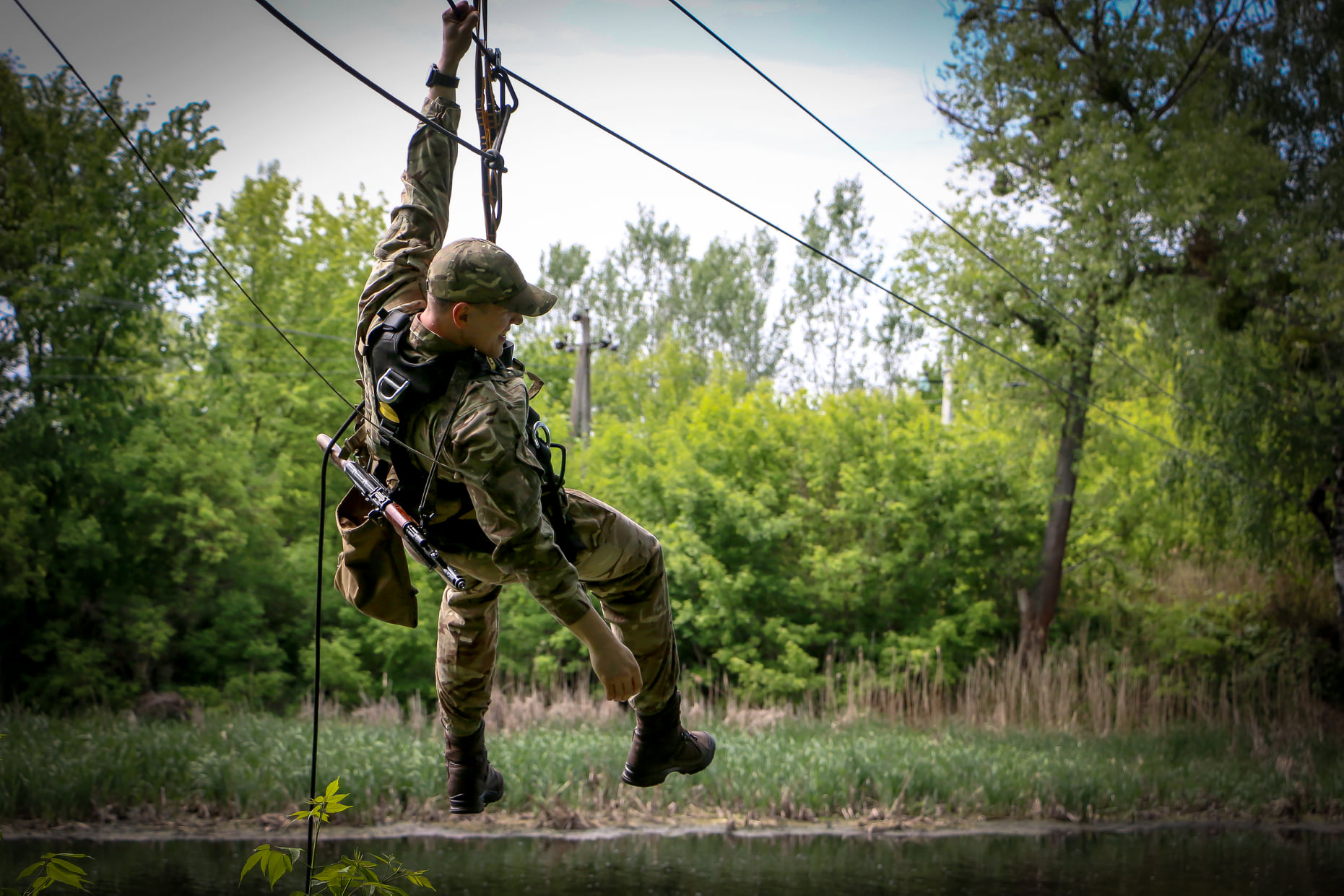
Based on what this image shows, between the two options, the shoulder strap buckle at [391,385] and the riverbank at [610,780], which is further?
the riverbank at [610,780]

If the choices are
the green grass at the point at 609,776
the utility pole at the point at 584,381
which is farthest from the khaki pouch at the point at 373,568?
the utility pole at the point at 584,381

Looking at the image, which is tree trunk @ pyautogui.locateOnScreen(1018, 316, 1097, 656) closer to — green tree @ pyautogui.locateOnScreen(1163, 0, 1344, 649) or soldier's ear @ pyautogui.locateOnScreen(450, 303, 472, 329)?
green tree @ pyautogui.locateOnScreen(1163, 0, 1344, 649)

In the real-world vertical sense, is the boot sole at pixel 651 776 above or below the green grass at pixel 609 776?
above

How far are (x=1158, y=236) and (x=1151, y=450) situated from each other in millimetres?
2849

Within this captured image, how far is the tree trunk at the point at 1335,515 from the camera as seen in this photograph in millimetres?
12047

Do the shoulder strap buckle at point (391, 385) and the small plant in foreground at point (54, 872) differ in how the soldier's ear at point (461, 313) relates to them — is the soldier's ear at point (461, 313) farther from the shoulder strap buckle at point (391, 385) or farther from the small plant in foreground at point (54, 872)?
the small plant in foreground at point (54, 872)

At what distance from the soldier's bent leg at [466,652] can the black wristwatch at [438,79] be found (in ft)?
5.23

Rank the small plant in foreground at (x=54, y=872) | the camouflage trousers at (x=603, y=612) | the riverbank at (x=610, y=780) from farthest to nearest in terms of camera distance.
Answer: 1. the riverbank at (x=610, y=780)
2. the camouflage trousers at (x=603, y=612)
3. the small plant in foreground at (x=54, y=872)

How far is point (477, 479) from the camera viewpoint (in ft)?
9.43

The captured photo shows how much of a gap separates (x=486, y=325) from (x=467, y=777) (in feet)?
5.18

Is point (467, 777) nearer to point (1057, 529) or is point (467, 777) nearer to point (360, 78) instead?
point (360, 78)

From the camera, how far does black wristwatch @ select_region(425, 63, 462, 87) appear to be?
11.8 feet

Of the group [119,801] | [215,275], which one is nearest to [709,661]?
[119,801]

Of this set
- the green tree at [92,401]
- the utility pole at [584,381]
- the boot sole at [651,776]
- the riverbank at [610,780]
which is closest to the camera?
the boot sole at [651,776]
